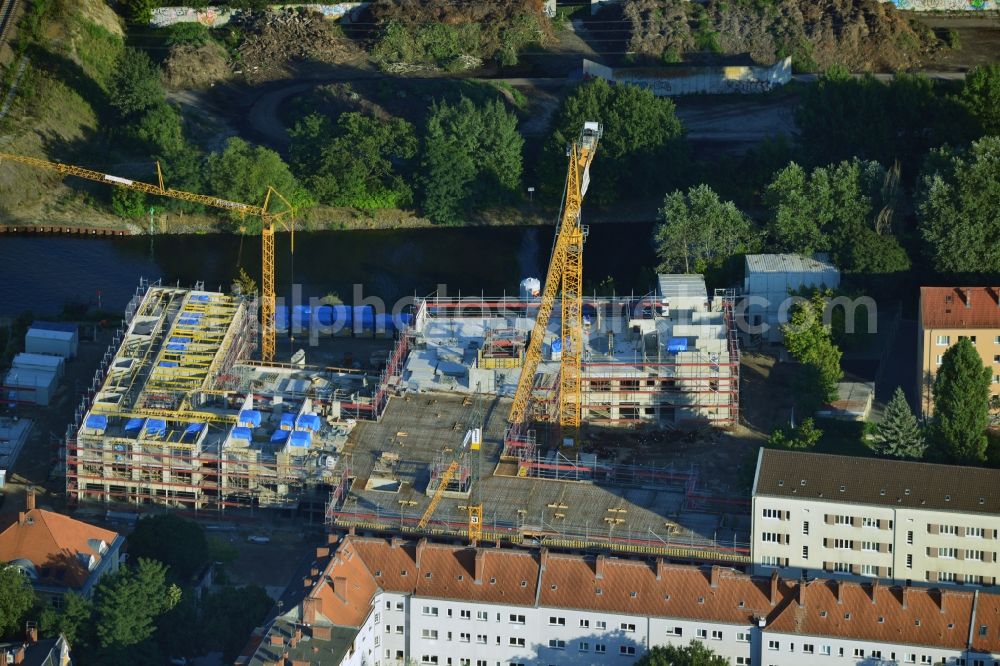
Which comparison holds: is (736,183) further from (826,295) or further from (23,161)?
(23,161)

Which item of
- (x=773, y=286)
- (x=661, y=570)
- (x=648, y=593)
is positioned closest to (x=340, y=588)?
(x=648, y=593)

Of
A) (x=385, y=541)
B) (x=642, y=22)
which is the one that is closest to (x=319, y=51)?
(x=642, y=22)

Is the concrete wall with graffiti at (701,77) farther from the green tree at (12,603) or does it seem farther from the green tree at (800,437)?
the green tree at (12,603)

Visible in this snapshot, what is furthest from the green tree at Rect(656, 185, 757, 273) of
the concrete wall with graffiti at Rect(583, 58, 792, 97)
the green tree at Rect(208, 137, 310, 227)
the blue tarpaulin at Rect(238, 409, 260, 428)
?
the blue tarpaulin at Rect(238, 409, 260, 428)

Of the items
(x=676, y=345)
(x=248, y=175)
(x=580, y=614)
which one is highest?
(x=248, y=175)

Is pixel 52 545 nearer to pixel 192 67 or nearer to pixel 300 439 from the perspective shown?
pixel 300 439

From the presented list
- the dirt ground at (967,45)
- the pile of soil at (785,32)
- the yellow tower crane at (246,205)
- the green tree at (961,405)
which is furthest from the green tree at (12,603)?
the dirt ground at (967,45)
